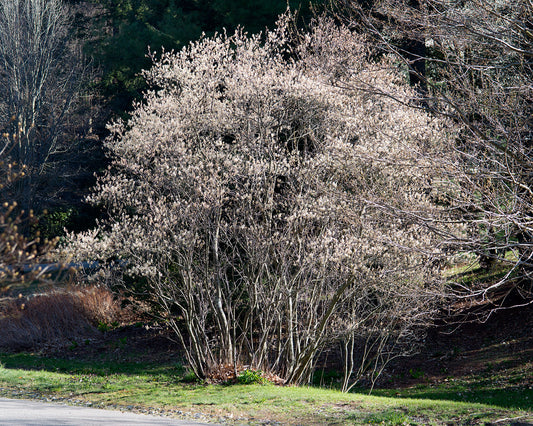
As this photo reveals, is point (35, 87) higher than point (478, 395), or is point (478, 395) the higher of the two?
point (35, 87)

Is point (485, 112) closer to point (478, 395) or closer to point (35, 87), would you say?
point (478, 395)

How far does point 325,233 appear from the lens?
31.6 feet

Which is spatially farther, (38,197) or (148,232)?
(38,197)

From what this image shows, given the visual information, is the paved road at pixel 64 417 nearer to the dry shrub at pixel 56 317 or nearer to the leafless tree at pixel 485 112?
the leafless tree at pixel 485 112

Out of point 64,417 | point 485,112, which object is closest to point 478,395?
point 485,112

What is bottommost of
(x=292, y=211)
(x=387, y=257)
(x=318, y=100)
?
(x=387, y=257)

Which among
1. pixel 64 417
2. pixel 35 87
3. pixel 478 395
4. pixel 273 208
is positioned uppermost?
pixel 35 87

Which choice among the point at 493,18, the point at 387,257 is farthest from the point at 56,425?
the point at 493,18

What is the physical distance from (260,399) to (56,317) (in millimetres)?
9582

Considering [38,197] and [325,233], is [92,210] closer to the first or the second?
[38,197]

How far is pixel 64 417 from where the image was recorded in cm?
719

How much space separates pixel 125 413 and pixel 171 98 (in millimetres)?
5460

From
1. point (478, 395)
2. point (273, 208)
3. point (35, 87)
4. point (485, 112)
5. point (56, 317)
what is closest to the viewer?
point (485, 112)

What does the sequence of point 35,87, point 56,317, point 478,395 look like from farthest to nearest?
point 35,87 < point 56,317 < point 478,395
